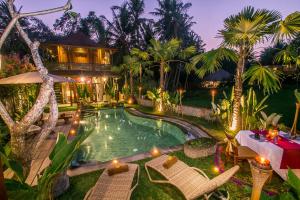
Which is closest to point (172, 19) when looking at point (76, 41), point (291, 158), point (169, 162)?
point (76, 41)

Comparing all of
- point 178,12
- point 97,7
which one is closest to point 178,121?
point 178,12

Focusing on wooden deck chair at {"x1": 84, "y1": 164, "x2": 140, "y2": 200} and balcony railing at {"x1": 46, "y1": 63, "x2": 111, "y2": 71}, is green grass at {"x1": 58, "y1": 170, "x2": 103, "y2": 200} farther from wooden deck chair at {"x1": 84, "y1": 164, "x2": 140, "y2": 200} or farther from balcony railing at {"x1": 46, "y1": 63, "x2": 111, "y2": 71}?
balcony railing at {"x1": 46, "y1": 63, "x2": 111, "y2": 71}

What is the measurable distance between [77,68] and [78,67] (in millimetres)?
164

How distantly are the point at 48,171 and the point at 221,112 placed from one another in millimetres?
7953

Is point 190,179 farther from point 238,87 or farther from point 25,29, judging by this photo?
point 25,29

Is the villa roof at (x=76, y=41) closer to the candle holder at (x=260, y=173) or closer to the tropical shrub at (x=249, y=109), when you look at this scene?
the tropical shrub at (x=249, y=109)

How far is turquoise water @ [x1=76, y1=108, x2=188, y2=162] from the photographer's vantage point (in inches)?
289

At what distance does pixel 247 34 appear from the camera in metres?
Answer: 5.61

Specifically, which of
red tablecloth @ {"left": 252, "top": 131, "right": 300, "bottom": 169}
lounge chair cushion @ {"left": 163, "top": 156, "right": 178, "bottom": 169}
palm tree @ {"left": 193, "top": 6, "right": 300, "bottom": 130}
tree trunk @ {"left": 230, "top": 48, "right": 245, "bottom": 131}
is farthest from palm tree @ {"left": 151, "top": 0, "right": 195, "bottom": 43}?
red tablecloth @ {"left": 252, "top": 131, "right": 300, "bottom": 169}

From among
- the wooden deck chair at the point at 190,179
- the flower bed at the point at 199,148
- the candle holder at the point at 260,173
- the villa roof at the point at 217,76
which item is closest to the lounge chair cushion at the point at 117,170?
the wooden deck chair at the point at 190,179

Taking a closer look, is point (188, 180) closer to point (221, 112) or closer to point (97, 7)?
point (221, 112)

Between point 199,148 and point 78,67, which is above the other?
point 78,67

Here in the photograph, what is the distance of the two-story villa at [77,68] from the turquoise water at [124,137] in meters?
7.96

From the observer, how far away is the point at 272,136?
4.59 m
